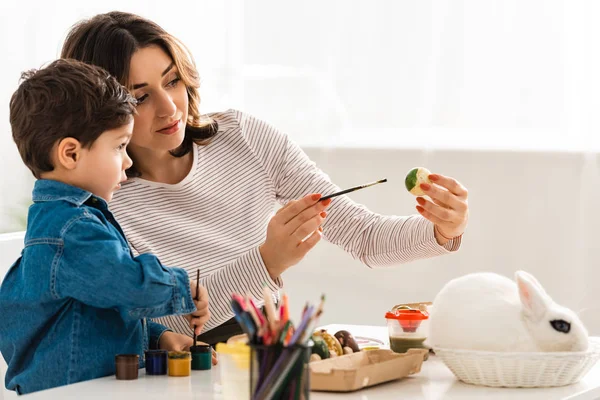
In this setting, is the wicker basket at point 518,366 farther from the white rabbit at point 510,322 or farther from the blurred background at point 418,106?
the blurred background at point 418,106

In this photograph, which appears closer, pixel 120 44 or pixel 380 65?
pixel 120 44

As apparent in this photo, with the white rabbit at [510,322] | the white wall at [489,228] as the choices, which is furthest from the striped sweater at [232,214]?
the white wall at [489,228]

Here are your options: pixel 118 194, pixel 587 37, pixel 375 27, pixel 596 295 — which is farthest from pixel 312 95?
pixel 118 194

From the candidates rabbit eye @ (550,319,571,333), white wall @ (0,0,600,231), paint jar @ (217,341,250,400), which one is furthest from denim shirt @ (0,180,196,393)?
white wall @ (0,0,600,231)

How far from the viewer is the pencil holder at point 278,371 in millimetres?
994

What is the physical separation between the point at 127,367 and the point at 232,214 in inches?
27.5

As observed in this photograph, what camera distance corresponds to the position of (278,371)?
1.00 metres

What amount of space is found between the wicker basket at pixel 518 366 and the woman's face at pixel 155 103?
81 centimetres

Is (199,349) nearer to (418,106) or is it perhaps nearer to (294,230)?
(294,230)

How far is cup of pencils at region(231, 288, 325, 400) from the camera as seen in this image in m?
0.99

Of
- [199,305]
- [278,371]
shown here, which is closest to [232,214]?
[199,305]

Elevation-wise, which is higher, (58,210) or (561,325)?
(58,210)

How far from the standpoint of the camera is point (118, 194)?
192 centimetres

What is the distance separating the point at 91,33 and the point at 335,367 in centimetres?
97
